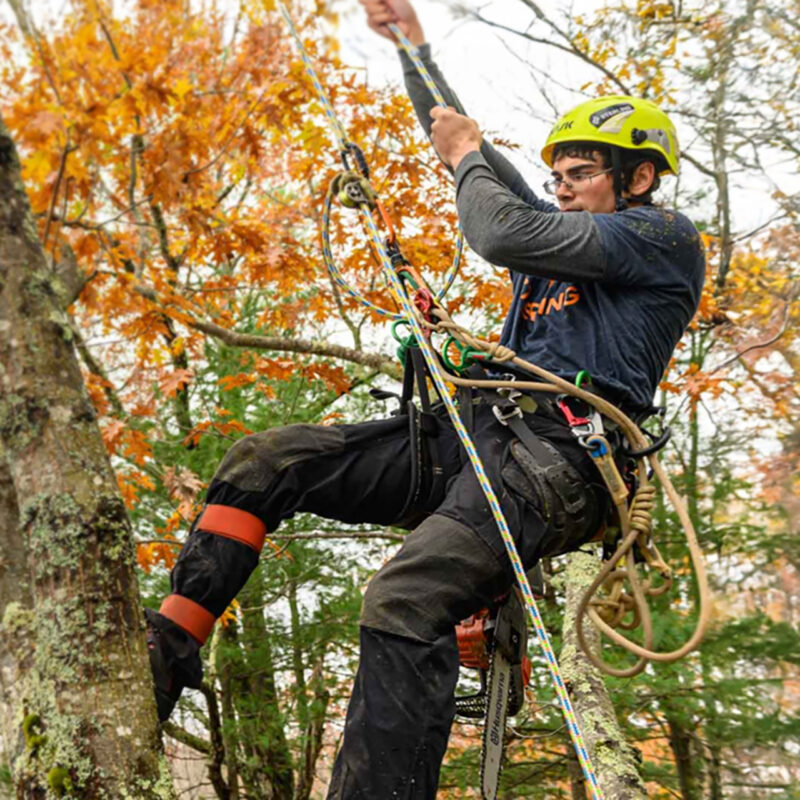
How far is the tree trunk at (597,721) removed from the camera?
11.8ft

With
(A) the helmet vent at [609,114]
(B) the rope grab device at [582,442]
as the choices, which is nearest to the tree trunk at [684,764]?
(B) the rope grab device at [582,442]

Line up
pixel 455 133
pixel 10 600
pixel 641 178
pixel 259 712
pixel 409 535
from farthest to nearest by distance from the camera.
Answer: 1. pixel 259 712
2. pixel 641 178
3. pixel 455 133
4. pixel 409 535
5. pixel 10 600

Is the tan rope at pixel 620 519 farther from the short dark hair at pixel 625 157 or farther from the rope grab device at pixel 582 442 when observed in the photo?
the short dark hair at pixel 625 157

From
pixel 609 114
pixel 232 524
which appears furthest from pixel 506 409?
pixel 609 114

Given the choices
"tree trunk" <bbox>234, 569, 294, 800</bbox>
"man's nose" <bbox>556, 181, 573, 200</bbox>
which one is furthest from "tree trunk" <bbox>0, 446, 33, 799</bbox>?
"tree trunk" <bbox>234, 569, 294, 800</bbox>

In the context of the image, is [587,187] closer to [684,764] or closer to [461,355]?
[461,355]

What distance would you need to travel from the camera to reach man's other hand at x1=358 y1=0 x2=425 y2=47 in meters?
2.47

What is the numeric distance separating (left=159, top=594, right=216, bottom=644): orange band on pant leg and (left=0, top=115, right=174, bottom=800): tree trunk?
0.95 feet

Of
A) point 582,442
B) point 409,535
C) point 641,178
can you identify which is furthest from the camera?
point 641,178

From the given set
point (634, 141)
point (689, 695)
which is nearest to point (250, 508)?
point (634, 141)

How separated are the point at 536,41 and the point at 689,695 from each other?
4.55 m

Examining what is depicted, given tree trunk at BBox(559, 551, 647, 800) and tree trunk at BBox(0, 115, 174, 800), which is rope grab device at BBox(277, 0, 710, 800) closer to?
tree trunk at BBox(0, 115, 174, 800)

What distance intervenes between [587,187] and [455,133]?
49cm

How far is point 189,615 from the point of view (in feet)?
A: 6.51
